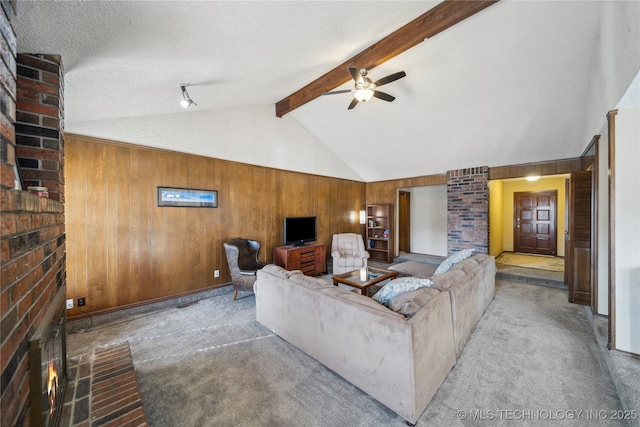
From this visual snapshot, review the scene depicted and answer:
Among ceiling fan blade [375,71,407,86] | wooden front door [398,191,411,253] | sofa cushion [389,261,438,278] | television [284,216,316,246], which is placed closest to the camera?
ceiling fan blade [375,71,407,86]

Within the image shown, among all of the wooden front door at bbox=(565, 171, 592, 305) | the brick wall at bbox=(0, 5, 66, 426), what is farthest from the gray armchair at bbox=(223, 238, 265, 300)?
the wooden front door at bbox=(565, 171, 592, 305)

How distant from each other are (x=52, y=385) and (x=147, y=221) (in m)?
2.49

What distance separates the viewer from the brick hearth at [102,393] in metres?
1.33

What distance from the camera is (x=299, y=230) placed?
5.14 m

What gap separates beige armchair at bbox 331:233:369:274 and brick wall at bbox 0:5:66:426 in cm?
433

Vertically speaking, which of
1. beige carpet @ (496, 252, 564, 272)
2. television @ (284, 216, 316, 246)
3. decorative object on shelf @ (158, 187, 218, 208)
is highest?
decorative object on shelf @ (158, 187, 218, 208)

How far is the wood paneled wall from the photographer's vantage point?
2.95 m

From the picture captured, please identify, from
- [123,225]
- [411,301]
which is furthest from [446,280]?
[123,225]

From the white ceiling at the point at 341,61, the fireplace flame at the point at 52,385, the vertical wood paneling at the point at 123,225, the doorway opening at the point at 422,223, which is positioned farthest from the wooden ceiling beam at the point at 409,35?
the doorway opening at the point at 422,223

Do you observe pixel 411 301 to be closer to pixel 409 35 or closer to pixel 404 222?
pixel 409 35

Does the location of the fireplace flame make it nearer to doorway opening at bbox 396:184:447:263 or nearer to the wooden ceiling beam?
the wooden ceiling beam

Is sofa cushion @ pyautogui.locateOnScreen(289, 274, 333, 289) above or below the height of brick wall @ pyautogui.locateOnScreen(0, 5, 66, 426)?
below

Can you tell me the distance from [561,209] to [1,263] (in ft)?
31.1

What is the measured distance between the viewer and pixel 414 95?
379 centimetres
